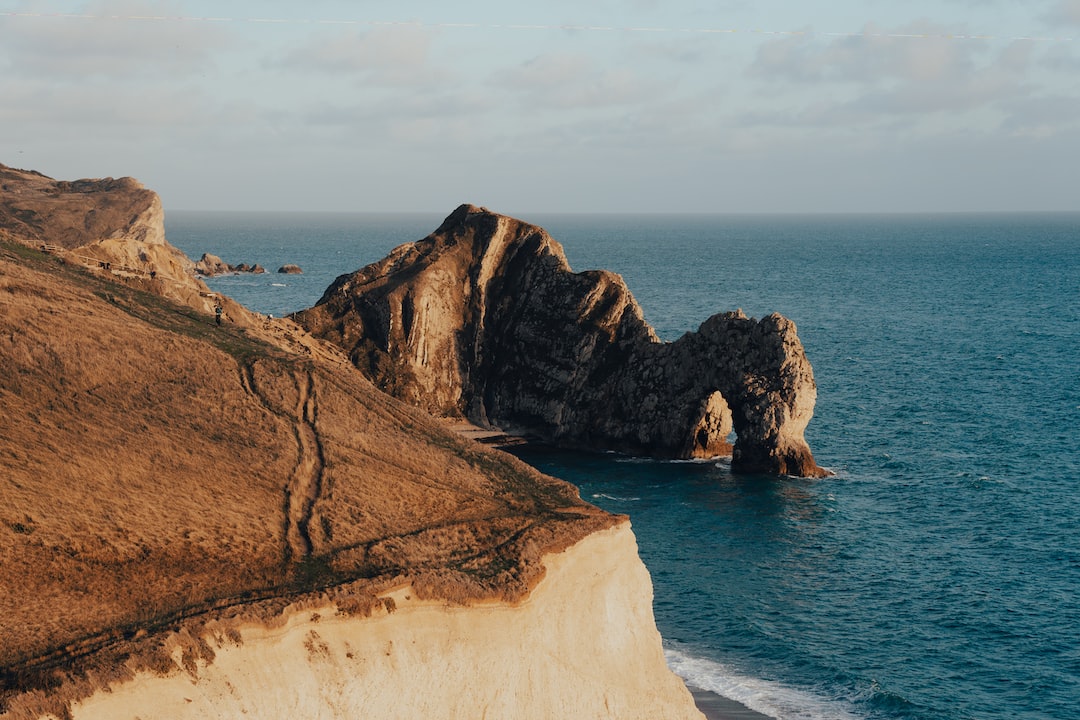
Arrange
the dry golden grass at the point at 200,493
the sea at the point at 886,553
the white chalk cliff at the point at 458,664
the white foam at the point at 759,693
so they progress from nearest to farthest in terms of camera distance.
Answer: the white chalk cliff at the point at 458,664 → the dry golden grass at the point at 200,493 → the white foam at the point at 759,693 → the sea at the point at 886,553

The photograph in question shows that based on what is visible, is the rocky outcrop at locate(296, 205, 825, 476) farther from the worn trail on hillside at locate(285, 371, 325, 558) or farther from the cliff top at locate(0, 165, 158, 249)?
the cliff top at locate(0, 165, 158, 249)

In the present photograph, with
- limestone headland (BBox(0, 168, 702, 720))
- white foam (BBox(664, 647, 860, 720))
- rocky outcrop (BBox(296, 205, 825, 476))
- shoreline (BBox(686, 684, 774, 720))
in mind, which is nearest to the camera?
limestone headland (BBox(0, 168, 702, 720))

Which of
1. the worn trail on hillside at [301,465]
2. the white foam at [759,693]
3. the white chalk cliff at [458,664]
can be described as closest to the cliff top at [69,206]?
the worn trail on hillside at [301,465]

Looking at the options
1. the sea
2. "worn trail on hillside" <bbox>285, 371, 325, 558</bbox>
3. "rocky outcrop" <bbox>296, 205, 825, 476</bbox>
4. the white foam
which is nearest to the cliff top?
"rocky outcrop" <bbox>296, 205, 825, 476</bbox>

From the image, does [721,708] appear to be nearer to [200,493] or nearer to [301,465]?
[301,465]

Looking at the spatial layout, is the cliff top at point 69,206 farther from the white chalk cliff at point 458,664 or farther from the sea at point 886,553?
the white chalk cliff at point 458,664

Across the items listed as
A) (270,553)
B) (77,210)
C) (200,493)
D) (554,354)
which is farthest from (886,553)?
(77,210)
